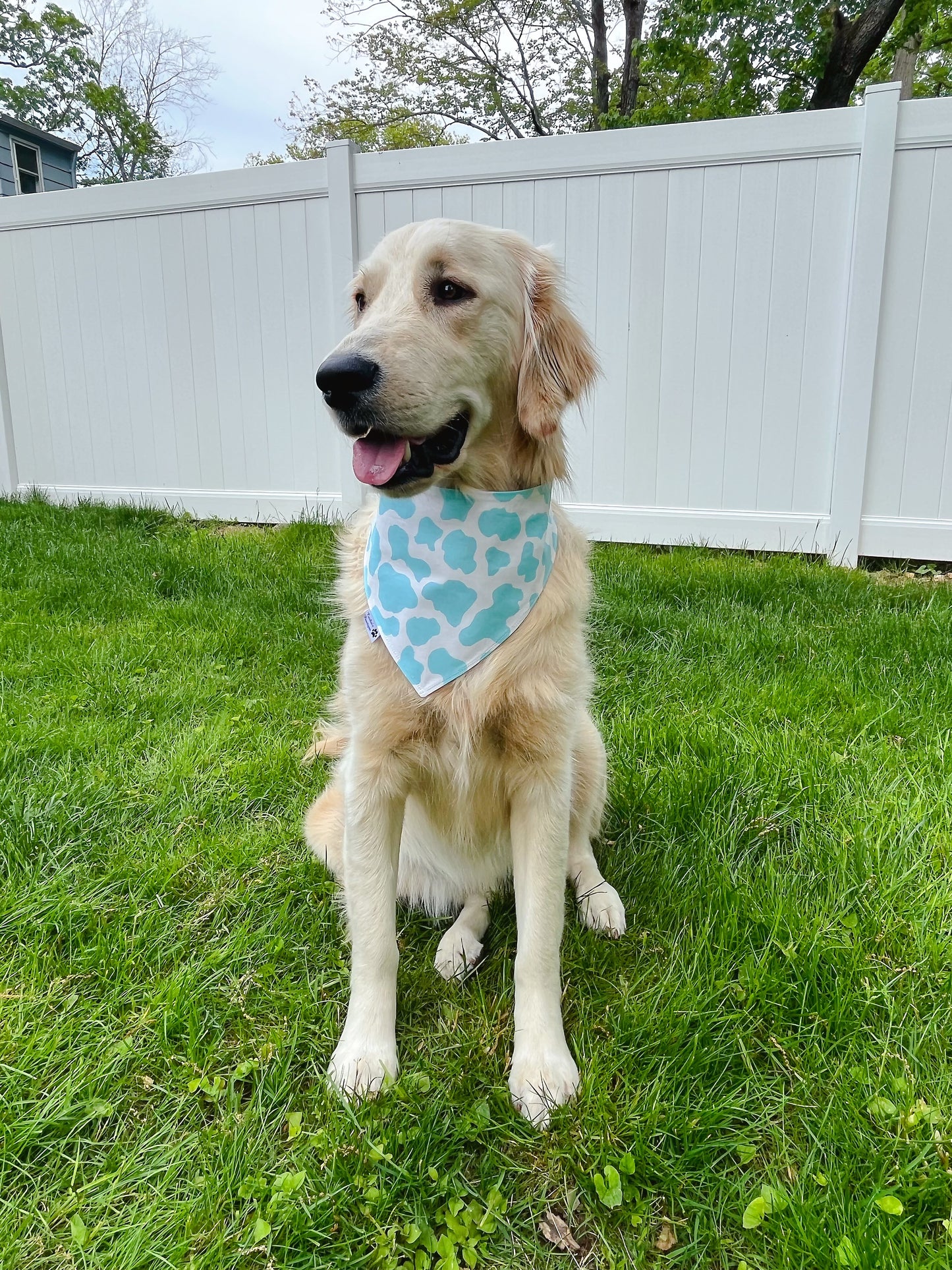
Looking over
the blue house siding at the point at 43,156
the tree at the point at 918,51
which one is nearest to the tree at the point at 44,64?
the blue house siding at the point at 43,156

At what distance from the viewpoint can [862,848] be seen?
73.5 inches

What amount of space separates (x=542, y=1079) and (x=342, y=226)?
528 cm

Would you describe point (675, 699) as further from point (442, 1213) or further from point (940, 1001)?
point (442, 1213)

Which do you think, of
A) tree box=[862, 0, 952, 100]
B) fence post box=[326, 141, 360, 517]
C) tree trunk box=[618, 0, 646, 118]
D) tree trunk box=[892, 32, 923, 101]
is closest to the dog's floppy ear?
fence post box=[326, 141, 360, 517]

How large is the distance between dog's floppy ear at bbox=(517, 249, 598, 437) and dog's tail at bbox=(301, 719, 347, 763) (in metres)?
1.00

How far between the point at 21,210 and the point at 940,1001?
24.8 feet

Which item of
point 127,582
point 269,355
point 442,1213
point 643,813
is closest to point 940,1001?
point 643,813

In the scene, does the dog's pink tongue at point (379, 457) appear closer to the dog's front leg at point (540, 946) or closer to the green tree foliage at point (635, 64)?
the dog's front leg at point (540, 946)

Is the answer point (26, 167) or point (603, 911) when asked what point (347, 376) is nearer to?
point (603, 911)

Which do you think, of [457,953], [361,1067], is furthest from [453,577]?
[361,1067]

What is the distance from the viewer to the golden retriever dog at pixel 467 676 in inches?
55.9

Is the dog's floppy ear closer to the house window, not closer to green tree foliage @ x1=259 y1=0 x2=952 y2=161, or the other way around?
green tree foliage @ x1=259 y1=0 x2=952 y2=161

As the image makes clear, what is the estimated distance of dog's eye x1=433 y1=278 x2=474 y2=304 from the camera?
1.58 meters

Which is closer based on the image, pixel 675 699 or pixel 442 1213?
pixel 442 1213
